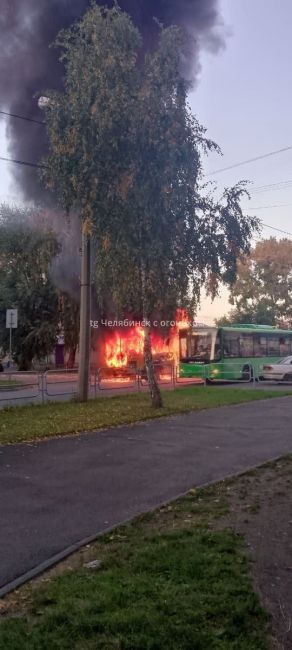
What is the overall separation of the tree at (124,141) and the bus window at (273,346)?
16.9 metres

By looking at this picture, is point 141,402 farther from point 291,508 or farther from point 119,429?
point 291,508

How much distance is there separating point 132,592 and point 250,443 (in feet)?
21.0

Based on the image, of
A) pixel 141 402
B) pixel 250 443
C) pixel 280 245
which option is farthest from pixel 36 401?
pixel 280 245

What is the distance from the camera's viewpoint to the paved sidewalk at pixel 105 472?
508 centimetres

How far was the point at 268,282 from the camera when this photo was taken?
65.2 meters

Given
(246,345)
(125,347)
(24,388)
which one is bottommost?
(24,388)

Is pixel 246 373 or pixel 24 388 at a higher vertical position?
pixel 246 373

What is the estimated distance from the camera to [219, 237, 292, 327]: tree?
64.7 metres

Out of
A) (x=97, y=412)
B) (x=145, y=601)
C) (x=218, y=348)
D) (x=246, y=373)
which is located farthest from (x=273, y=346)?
(x=145, y=601)

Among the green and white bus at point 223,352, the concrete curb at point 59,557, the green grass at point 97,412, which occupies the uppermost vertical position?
the green and white bus at point 223,352

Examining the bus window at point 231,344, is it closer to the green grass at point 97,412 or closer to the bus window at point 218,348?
the bus window at point 218,348

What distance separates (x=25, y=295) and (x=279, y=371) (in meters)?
15.6

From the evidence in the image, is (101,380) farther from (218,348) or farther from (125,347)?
(125,347)

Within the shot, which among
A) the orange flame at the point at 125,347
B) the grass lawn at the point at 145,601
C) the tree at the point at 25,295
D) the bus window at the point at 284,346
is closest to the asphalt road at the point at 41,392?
the grass lawn at the point at 145,601
